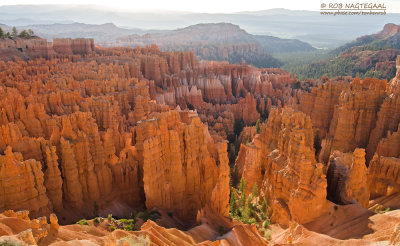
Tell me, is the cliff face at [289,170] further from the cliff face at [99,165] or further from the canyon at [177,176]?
the cliff face at [99,165]

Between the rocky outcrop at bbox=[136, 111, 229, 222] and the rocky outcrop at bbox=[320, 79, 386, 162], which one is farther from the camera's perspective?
the rocky outcrop at bbox=[320, 79, 386, 162]

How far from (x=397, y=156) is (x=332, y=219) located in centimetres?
1063

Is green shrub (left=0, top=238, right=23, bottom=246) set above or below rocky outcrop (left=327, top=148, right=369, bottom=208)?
above

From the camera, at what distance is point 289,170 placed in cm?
1585

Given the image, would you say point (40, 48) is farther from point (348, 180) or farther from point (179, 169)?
point (348, 180)

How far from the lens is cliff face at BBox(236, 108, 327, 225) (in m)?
14.0

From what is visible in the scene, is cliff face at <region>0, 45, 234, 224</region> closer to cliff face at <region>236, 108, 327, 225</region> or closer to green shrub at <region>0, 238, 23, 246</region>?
cliff face at <region>236, 108, 327, 225</region>

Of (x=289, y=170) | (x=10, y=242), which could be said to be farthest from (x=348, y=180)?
(x=10, y=242)

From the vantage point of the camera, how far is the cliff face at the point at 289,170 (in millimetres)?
13969

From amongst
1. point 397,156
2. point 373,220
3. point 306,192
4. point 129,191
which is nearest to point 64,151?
point 129,191

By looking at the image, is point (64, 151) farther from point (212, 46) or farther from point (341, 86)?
point (212, 46)

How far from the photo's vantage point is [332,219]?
44.7 ft

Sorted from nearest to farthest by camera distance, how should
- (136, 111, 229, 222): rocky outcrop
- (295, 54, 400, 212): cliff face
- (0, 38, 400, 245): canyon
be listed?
(0, 38, 400, 245): canyon → (136, 111, 229, 222): rocky outcrop → (295, 54, 400, 212): cliff face

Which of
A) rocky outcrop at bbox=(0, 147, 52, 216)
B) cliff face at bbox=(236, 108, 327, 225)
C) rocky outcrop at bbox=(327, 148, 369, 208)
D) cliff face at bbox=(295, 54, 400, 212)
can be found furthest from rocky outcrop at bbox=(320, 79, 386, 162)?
rocky outcrop at bbox=(0, 147, 52, 216)
